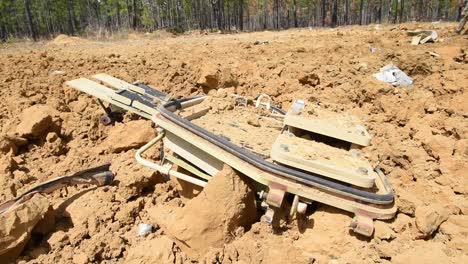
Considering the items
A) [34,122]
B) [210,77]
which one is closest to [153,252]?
[34,122]

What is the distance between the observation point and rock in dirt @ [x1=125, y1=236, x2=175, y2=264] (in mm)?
2484

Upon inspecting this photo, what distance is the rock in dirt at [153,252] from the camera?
2.48 m

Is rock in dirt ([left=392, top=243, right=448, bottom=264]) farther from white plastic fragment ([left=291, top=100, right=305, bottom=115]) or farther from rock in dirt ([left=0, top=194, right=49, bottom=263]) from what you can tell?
rock in dirt ([left=0, top=194, right=49, bottom=263])

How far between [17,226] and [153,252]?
1.00 metres

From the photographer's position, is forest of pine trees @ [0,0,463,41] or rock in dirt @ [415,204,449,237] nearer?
rock in dirt @ [415,204,449,237]

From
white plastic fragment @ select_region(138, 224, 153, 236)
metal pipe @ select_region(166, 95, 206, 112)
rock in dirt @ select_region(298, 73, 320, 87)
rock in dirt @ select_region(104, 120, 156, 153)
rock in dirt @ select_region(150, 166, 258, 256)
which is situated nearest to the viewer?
rock in dirt @ select_region(150, 166, 258, 256)

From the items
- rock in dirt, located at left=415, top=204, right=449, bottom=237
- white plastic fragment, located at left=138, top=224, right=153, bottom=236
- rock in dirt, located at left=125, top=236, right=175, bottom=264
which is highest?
rock in dirt, located at left=415, top=204, right=449, bottom=237

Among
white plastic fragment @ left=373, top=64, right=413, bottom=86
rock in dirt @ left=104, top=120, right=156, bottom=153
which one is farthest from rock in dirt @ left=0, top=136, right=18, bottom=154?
white plastic fragment @ left=373, top=64, right=413, bottom=86

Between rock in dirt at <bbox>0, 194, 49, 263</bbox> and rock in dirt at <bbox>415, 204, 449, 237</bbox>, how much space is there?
270cm

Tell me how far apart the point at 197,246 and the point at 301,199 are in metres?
0.80

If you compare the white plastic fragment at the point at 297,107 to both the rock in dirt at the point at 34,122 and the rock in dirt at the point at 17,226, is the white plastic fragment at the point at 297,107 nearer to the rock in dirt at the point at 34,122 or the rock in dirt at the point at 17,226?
the rock in dirt at the point at 17,226

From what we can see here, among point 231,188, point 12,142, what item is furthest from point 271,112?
point 12,142

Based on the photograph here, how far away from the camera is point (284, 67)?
5637 mm

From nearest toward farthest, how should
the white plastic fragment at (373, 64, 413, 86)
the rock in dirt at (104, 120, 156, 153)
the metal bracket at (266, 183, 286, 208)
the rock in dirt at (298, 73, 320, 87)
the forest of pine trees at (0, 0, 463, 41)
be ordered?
the metal bracket at (266, 183, 286, 208) < the rock in dirt at (104, 120, 156, 153) < the white plastic fragment at (373, 64, 413, 86) < the rock in dirt at (298, 73, 320, 87) < the forest of pine trees at (0, 0, 463, 41)
